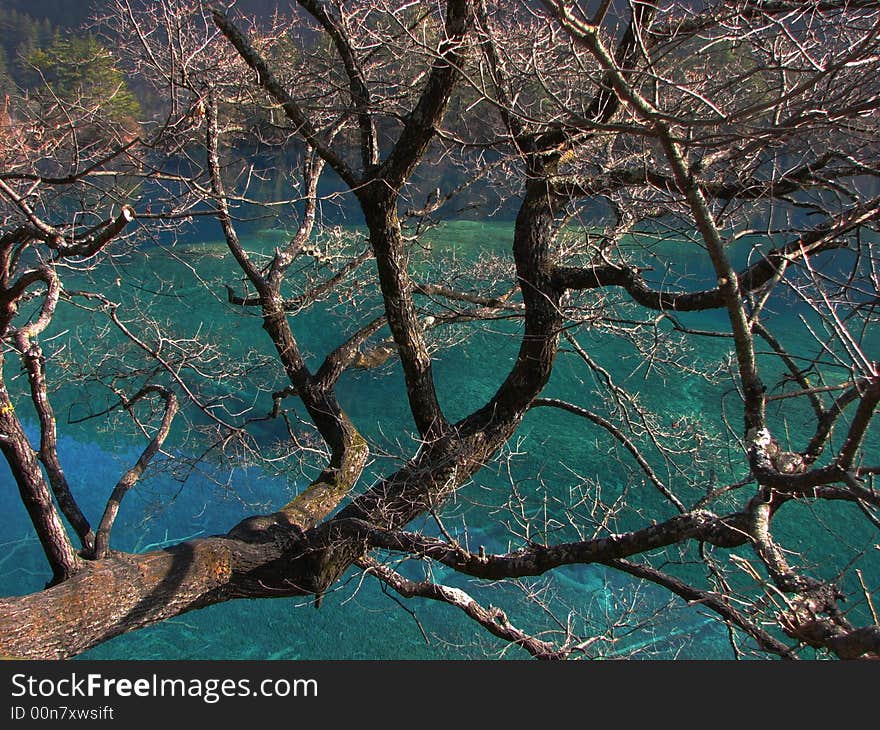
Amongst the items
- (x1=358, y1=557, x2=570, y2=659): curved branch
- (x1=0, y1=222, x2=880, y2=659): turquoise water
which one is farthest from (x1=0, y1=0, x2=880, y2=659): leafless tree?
(x1=0, y1=222, x2=880, y2=659): turquoise water

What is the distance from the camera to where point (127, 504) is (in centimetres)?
788

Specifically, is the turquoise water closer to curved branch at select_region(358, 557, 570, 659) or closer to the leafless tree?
curved branch at select_region(358, 557, 570, 659)

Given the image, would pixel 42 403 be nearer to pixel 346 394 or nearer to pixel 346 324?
pixel 346 394

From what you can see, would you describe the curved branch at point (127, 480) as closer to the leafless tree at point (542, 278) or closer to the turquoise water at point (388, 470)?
the leafless tree at point (542, 278)

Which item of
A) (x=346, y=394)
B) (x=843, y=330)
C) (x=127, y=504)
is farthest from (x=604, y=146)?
(x=127, y=504)

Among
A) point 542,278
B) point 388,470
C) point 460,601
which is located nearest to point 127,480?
point 460,601

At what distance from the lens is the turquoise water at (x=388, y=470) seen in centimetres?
554

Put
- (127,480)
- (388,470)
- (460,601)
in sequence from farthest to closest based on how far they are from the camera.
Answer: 1. (388,470)
2. (127,480)
3. (460,601)

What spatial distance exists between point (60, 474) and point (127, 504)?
17.1ft

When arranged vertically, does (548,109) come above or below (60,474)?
above

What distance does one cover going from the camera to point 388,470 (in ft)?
22.6

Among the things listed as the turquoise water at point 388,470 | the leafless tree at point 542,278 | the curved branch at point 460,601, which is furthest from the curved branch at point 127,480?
the curved branch at point 460,601

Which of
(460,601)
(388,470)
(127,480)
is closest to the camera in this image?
(460,601)

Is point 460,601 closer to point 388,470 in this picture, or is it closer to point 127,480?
point 127,480
